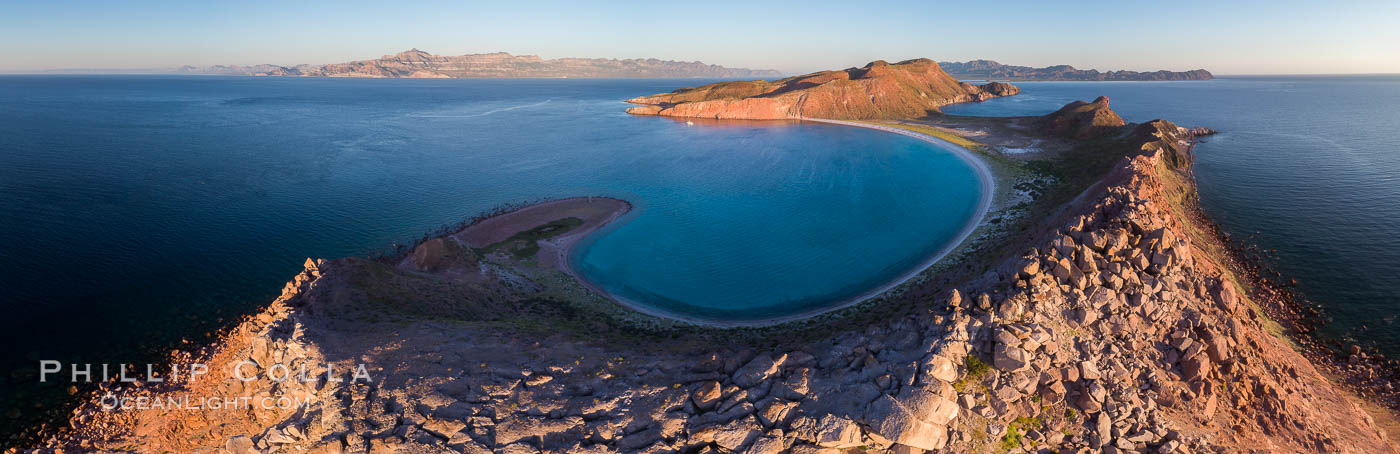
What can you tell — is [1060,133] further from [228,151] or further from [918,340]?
[228,151]

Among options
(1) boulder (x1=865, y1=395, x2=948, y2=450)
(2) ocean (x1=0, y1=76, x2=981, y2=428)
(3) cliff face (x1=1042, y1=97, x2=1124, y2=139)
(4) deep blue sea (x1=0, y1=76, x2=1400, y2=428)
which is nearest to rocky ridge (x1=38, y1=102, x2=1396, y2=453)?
(1) boulder (x1=865, y1=395, x2=948, y2=450)

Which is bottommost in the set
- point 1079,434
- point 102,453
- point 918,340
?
point 102,453

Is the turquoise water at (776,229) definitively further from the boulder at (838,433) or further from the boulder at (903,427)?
the boulder at (838,433)

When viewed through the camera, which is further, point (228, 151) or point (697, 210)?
point (228, 151)

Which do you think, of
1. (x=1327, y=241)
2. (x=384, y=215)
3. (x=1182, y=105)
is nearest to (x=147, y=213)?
(x=384, y=215)

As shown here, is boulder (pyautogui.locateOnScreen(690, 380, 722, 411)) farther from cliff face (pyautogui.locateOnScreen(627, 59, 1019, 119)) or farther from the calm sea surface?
cliff face (pyautogui.locateOnScreen(627, 59, 1019, 119))

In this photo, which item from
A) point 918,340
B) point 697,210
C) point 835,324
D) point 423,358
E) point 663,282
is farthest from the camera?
point 697,210

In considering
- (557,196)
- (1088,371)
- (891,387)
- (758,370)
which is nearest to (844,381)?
(891,387)

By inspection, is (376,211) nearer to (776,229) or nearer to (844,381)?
(776,229)

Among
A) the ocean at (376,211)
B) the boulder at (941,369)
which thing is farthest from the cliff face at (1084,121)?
the boulder at (941,369)
